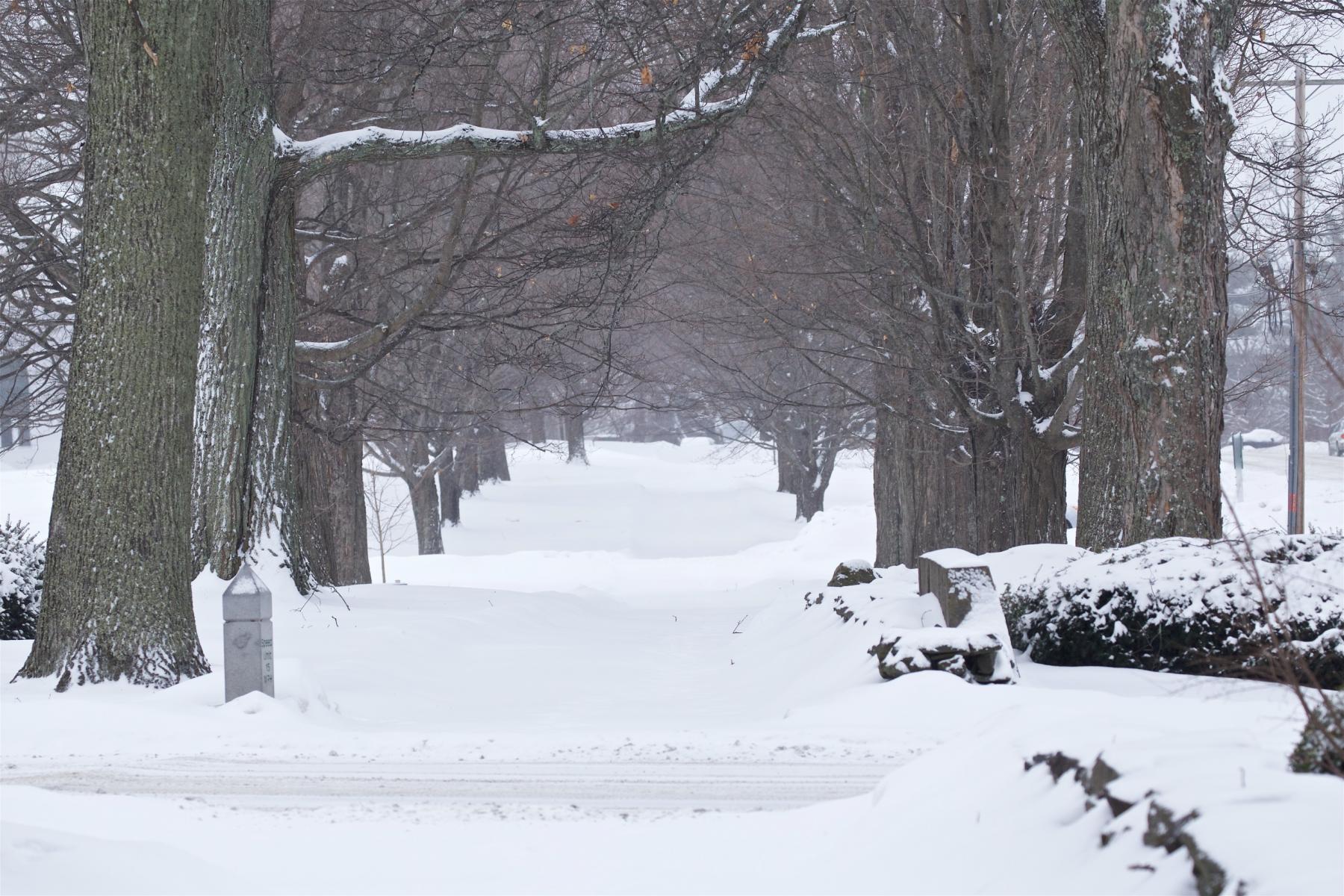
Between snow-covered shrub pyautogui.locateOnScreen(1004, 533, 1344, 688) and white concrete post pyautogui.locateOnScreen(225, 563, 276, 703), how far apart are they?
16.4 ft

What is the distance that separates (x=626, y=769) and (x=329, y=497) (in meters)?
10.9

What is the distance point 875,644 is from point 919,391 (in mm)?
6549

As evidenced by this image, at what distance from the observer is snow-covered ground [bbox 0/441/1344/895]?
11.2 ft

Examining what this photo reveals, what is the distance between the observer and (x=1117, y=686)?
7109 millimetres

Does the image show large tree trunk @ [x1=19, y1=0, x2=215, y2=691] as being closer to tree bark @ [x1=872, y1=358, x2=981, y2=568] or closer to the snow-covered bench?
the snow-covered bench

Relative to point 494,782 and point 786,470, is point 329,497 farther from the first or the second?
point 786,470

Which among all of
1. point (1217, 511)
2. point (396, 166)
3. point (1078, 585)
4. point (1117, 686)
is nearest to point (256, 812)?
point (1117, 686)

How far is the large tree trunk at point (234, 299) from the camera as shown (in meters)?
10.2

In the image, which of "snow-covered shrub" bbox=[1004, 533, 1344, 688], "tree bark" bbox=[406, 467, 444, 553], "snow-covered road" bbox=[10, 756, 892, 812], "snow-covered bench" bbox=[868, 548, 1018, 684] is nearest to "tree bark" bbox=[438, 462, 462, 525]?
"tree bark" bbox=[406, 467, 444, 553]

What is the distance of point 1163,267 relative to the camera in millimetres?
8758

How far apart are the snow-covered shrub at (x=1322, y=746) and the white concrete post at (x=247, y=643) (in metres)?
5.88

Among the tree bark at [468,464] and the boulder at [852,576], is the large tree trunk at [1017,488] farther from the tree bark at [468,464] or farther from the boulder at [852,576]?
the tree bark at [468,464]

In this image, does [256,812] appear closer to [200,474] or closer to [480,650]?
[480,650]

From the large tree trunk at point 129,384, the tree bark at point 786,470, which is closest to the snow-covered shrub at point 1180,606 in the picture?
the large tree trunk at point 129,384
